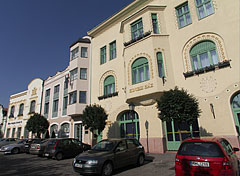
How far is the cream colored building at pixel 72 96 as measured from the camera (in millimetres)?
20631

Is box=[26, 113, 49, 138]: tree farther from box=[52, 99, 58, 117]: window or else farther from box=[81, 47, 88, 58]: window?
box=[81, 47, 88, 58]: window

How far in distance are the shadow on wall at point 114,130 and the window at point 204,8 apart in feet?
40.0

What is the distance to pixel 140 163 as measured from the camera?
9.08 meters

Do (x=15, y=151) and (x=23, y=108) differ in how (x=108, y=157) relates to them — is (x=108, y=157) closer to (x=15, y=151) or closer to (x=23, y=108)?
(x=15, y=151)

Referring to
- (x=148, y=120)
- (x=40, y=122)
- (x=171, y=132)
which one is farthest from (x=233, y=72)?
(x=40, y=122)

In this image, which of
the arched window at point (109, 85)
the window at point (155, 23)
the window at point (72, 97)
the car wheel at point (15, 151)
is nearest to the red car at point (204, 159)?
the window at point (155, 23)

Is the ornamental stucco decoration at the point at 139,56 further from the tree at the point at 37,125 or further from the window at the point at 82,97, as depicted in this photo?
the tree at the point at 37,125

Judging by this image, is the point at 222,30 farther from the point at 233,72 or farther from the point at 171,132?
the point at 171,132

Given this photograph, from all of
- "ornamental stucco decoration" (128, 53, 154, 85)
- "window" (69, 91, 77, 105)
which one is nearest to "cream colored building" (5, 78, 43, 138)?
"window" (69, 91, 77, 105)

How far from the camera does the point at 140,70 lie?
49.6 ft

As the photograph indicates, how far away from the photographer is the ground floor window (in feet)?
51.0

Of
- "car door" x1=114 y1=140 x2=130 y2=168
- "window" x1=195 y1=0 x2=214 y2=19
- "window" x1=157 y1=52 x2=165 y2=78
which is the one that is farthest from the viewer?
"window" x1=157 y1=52 x2=165 y2=78

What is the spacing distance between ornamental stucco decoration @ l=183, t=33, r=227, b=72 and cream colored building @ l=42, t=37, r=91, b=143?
40.6 ft

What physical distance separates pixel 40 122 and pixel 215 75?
22794 millimetres
